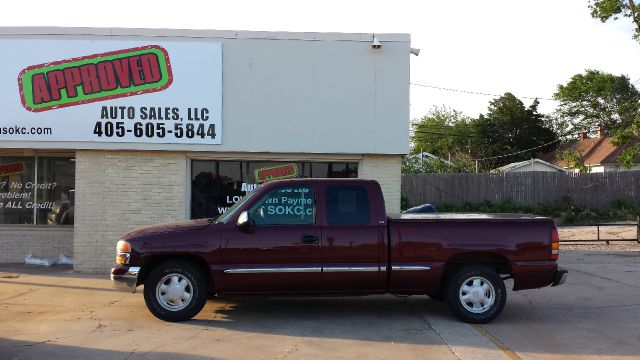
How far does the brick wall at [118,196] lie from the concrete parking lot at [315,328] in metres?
1.46

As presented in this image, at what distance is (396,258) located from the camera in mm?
7707

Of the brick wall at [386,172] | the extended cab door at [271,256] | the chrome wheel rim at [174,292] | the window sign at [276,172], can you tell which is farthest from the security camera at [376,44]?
the chrome wheel rim at [174,292]

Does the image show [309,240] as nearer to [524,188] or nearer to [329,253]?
[329,253]

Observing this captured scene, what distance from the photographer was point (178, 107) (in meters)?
11.9

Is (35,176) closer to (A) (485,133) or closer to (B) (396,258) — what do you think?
(B) (396,258)

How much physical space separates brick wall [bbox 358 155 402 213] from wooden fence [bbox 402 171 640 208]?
15349 mm

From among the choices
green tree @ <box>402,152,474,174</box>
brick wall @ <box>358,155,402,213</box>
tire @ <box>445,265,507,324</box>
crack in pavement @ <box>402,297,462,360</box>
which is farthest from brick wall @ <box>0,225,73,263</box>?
green tree @ <box>402,152,474,174</box>

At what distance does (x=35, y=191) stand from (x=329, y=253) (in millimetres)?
8440

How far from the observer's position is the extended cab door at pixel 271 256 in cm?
757

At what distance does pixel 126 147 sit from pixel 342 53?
4.61 m

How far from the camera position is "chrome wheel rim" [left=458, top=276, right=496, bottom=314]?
7.81 meters

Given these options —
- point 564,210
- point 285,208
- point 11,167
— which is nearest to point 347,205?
point 285,208

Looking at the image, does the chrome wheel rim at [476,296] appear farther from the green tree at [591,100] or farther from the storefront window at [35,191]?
the green tree at [591,100]

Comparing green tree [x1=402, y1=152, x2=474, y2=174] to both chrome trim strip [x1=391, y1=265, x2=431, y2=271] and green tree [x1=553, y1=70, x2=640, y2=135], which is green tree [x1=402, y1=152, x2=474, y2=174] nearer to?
green tree [x1=553, y1=70, x2=640, y2=135]
